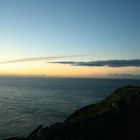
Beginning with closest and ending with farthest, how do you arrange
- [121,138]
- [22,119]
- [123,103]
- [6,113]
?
1. [121,138]
2. [123,103]
3. [22,119]
4. [6,113]

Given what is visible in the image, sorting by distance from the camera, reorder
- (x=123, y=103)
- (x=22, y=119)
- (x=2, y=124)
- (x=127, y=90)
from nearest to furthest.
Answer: (x=123, y=103) < (x=127, y=90) < (x=2, y=124) < (x=22, y=119)

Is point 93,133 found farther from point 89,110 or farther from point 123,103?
point 89,110

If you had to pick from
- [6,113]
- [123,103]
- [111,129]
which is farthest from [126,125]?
[6,113]

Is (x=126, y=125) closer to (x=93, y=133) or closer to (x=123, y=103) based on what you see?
(x=93, y=133)

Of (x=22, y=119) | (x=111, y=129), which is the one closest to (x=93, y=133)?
(x=111, y=129)

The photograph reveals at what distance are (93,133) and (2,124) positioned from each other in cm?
3036

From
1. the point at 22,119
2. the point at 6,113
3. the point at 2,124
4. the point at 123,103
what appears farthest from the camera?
the point at 6,113

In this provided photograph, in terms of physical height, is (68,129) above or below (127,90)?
below

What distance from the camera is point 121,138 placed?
834 inches

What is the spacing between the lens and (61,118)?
175 ft

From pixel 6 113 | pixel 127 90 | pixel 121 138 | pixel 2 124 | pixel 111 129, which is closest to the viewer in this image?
pixel 121 138

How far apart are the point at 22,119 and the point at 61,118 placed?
27.3 ft

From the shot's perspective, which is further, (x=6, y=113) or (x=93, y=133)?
(x=6, y=113)

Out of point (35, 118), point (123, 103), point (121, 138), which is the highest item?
point (123, 103)
